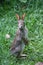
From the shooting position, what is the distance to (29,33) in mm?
6617

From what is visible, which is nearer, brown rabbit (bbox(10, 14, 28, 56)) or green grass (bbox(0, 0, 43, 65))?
brown rabbit (bbox(10, 14, 28, 56))

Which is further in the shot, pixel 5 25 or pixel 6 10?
pixel 6 10

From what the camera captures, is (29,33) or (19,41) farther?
(29,33)

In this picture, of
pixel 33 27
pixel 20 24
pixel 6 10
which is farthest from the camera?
pixel 6 10

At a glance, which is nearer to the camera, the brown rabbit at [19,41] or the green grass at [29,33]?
the brown rabbit at [19,41]

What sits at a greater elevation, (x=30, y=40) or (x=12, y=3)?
(x=12, y=3)

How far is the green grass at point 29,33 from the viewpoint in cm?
584

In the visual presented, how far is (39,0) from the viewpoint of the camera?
745 centimetres

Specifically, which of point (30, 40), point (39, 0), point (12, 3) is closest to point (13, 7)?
point (12, 3)

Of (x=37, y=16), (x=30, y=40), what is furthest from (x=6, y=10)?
(x=30, y=40)

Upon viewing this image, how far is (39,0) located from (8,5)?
2.26ft

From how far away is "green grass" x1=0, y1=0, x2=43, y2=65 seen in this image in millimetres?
5840

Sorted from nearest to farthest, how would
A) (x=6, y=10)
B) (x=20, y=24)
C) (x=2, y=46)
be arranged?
(x=20, y=24)
(x=2, y=46)
(x=6, y=10)

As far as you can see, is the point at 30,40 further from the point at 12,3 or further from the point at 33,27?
the point at 12,3
